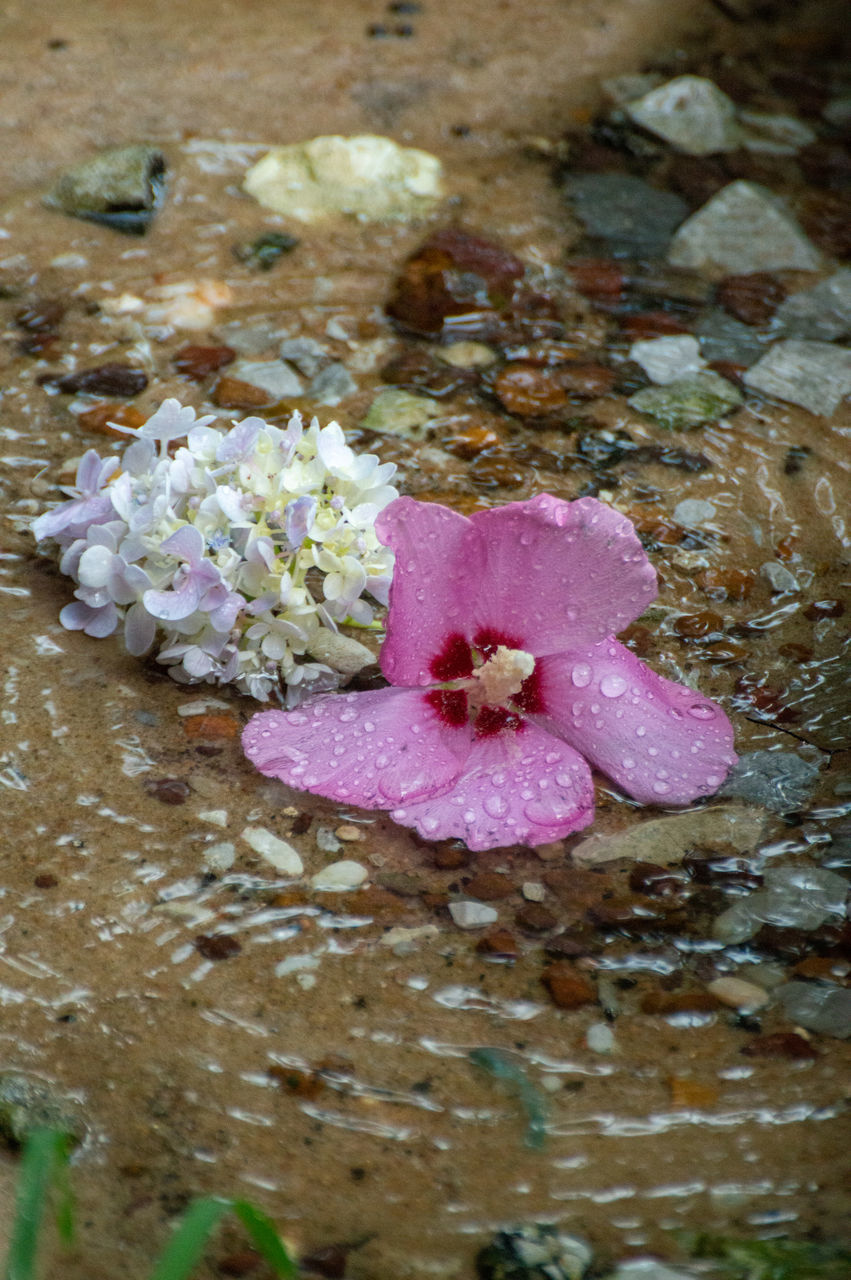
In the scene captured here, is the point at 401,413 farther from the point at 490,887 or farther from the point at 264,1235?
the point at 264,1235

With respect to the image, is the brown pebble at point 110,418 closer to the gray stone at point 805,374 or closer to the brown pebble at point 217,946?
the brown pebble at point 217,946

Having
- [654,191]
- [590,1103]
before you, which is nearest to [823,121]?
[654,191]

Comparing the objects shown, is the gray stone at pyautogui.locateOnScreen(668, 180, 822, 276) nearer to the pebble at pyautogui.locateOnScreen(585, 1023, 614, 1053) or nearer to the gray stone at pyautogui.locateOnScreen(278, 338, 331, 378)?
the gray stone at pyautogui.locateOnScreen(278, 338, 331, 378)

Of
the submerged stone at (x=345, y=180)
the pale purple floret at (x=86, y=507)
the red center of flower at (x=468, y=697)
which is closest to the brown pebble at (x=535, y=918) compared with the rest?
the red center of flower at (x=468, y=697)

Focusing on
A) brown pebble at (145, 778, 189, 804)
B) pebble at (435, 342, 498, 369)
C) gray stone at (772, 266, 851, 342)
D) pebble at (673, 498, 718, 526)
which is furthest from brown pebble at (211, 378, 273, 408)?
gray stone at (772, 266, 851, 342)

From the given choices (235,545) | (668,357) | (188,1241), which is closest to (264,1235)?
(188,1241)
